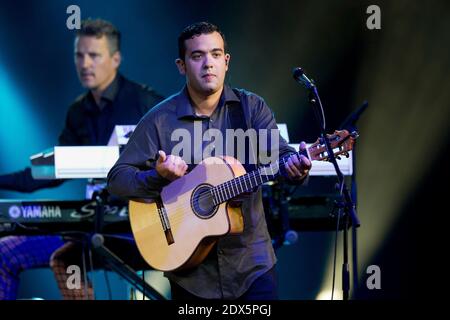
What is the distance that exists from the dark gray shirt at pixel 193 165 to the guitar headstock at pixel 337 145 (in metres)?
0.19

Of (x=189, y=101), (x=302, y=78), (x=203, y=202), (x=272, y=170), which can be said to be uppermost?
(x=302, y=78)

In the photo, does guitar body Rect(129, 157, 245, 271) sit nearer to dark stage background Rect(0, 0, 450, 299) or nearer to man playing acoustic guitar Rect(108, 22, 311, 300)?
man playing acoustic guitar Rect(108, 22, 311, 300)

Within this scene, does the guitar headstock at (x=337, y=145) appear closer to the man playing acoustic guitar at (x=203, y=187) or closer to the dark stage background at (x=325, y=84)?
the man playing acoustic guitar at (x=203, y=187)

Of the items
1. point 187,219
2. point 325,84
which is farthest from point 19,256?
point 325,84

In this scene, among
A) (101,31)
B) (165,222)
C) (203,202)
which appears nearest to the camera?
(203,202)

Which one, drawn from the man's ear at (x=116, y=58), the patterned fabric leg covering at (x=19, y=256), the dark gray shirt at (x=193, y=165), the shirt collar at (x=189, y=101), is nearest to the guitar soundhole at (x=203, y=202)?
the dark gray shirt at (x=193, y=165)

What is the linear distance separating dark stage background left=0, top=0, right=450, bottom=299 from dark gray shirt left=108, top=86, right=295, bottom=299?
105 inches

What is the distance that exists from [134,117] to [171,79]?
121 cm

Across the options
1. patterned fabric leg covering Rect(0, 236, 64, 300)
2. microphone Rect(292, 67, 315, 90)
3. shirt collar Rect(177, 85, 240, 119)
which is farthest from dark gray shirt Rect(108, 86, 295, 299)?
patterned fabric leg covering Rect(0, 236, 64, 300)

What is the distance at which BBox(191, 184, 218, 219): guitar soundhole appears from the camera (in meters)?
4.26

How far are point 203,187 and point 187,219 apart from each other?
20 centimetres

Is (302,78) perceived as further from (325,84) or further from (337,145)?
(325,84)

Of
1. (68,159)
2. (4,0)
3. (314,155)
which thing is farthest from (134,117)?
(314,155)

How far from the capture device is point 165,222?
14.5 ft
